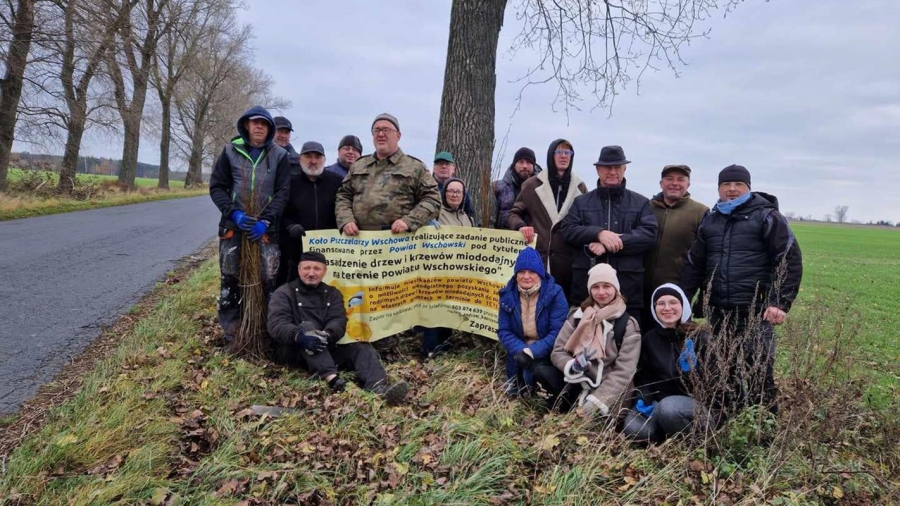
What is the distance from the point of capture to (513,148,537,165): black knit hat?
5977 millimetres

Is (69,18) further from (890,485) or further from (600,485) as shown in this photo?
(890,485)

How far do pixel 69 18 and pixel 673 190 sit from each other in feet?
62.8

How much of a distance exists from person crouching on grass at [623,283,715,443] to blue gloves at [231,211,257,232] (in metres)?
3.49

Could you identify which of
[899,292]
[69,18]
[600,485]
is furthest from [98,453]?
[69,18]

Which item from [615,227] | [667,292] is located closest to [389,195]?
[615,227]

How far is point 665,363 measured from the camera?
4027 millimetres

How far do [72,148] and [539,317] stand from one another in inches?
853

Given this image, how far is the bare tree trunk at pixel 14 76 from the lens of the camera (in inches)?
626

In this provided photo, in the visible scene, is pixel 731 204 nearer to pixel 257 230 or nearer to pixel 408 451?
pixel 408 451

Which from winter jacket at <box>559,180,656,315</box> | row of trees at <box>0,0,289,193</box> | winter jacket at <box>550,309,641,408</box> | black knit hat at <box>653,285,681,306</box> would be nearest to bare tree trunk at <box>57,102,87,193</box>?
row of trees at <box>0,0,289,193</box>

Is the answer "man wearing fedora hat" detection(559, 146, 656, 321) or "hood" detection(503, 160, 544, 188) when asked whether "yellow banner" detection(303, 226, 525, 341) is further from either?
"hood" detection(503, 160, 544, 188)

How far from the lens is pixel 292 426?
3611 millimetres

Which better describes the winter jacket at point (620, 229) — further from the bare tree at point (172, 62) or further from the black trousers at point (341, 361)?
the bare tree at point (172, 62)

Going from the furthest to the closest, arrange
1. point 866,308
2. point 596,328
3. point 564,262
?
point 866,308
point 564,262
point 596,328
